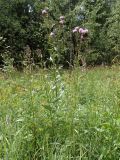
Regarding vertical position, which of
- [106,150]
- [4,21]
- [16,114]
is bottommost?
[106,150]

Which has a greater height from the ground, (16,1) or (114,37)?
(16,1)

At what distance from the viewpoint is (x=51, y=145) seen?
120 inches

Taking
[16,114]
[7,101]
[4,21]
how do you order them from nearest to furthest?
[16,114] → [7,101] → [4,21]

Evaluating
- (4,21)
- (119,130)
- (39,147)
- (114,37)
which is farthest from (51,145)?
(114,37)

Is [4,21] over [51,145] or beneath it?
over

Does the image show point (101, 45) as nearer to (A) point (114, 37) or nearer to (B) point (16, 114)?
(A) point (114, 37)

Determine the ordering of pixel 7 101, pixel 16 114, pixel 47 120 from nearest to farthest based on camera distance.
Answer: pixel 47 120 → pixel 16 114 → pixel 7 101

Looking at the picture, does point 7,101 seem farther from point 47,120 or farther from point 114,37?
point 114,37

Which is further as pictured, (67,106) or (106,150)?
(67,106)

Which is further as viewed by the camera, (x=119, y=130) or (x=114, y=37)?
(x=114, y=37)

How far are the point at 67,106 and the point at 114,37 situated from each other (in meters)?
13.9

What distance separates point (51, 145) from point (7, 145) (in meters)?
0.33

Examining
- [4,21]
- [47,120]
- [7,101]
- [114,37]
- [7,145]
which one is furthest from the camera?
[114,37]

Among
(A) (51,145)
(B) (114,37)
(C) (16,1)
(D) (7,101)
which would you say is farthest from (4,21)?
(A) (51,145)
